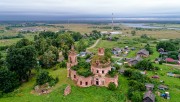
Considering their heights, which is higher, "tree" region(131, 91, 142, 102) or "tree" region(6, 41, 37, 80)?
"tree" region(6, 41, 37, 80)

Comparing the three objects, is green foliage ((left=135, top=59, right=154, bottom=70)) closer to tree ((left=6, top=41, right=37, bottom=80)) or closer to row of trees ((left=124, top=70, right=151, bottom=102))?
row of trees ((left=124, top=70, right=151, bottom=102))

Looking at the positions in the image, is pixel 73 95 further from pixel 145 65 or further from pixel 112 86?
pixel 145 65

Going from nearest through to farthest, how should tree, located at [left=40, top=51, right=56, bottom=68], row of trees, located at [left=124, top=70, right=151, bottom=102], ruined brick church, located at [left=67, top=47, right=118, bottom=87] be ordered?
row of trees, located at [left=124, top=70, right=151, bottom=102] < ruined brick church, located at [left=67, top=47, right=118, bottom=87] < tree, located at [left=40, top=51, right=56, bottom=68]

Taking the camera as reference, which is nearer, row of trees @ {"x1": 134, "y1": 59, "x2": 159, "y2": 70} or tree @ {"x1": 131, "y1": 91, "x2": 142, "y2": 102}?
tree @ {"x1": 131, "y1": 91, "x2": 142, "y2": 102}

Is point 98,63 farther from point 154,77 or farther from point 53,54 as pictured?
point 53,54

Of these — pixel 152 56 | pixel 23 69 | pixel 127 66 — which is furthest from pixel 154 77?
pixel 23 69

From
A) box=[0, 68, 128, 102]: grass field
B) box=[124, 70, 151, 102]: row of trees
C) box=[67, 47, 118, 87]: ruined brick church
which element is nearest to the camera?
box=[124, 70, 151, 102]: row of trees

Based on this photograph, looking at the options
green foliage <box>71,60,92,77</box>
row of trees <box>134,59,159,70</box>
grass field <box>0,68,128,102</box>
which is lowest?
grass field <box>0,68,128,102</box>

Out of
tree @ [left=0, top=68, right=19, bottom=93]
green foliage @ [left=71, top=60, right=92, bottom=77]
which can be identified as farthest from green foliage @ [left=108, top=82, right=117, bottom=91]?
tree @ [left=0, top=68, right=19, bottom=93]
